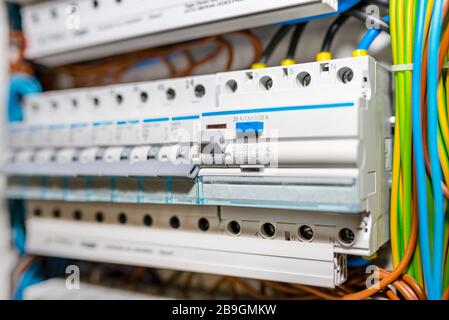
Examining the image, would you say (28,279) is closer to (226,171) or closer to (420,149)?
(226,171)

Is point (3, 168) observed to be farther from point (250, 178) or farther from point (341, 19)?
point (341, 19)

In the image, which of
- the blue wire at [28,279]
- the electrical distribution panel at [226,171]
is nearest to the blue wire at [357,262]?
the electrical distribution panel at [226,171]

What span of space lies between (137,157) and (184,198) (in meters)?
0.15

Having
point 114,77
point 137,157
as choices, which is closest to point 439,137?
point 137,157

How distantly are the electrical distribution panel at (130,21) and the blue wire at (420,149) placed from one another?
0.17m

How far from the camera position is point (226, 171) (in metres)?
0.77

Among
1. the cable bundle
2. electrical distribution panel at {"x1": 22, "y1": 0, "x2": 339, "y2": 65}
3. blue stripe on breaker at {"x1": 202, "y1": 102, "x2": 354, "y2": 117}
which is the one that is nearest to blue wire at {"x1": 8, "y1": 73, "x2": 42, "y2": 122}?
electrical distribution panel at {"x1": 22, "y1": 0, "x2": 339, "y2": 65}

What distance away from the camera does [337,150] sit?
664 millimetres

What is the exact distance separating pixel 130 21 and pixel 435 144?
2.38ft

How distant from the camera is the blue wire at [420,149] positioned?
74cm

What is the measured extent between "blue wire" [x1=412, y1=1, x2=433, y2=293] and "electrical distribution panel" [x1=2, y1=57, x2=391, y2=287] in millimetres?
65

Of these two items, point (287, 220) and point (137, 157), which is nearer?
point (287, 220)

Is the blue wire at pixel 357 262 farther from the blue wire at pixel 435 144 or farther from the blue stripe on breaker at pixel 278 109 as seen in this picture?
Result: the blue stripe on breaker at pixel 278 109

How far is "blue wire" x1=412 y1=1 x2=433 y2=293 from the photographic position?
0.74 m
